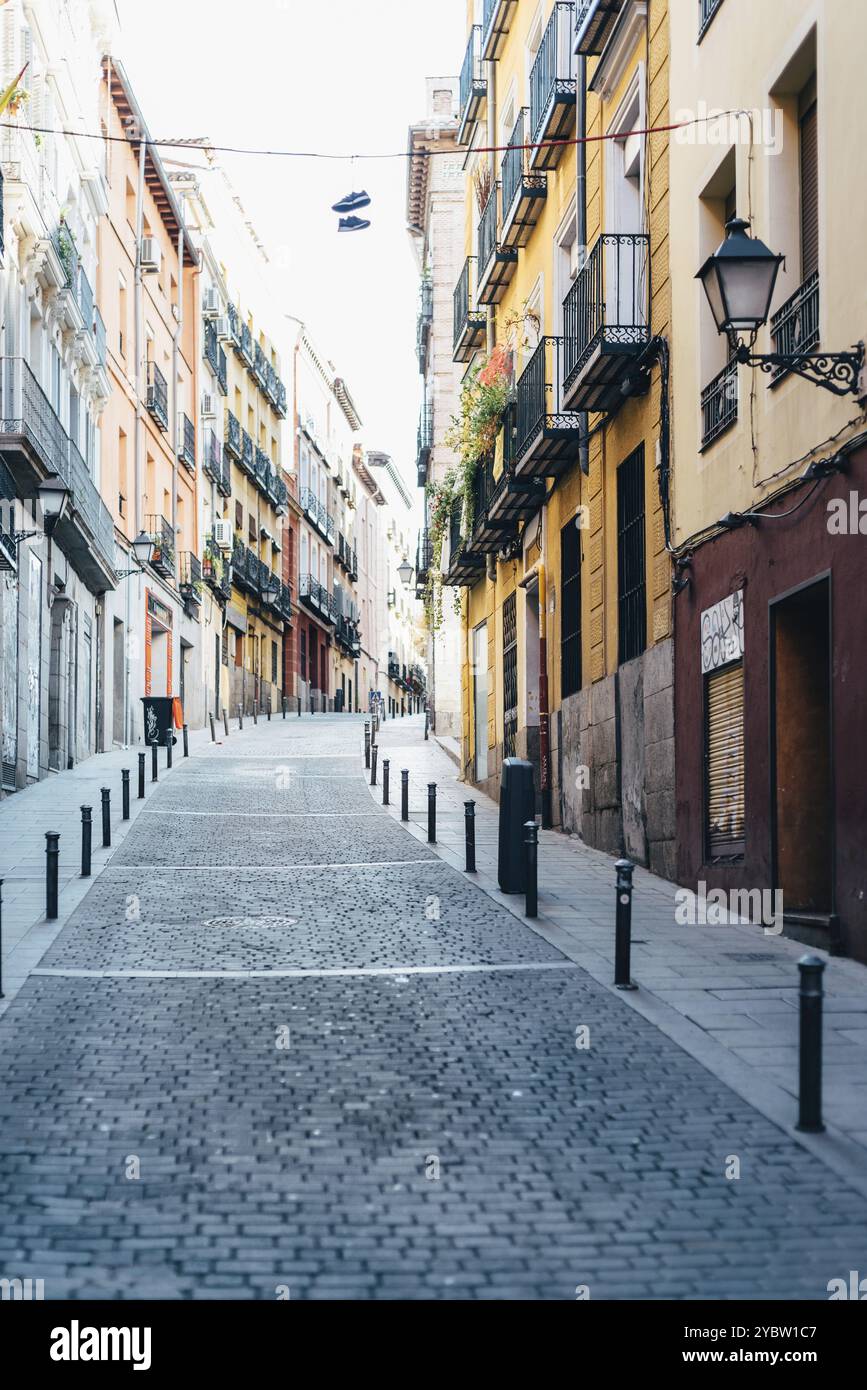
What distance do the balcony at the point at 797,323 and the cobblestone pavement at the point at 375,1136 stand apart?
14.3 ft

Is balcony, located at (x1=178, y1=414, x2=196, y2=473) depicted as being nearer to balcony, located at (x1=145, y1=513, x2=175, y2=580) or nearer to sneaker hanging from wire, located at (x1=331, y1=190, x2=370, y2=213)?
balcony, located at (x1=145, y1=513, x2=175, y2=580)

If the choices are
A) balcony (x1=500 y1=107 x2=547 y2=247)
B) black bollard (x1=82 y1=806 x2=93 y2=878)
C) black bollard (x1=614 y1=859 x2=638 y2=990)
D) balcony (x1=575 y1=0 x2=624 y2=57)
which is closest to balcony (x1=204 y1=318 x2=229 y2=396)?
balcony (x1=500 y1=107 x2=547 y2=247)

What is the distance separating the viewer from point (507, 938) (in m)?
10.4

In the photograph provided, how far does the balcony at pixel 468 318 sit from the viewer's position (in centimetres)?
2591

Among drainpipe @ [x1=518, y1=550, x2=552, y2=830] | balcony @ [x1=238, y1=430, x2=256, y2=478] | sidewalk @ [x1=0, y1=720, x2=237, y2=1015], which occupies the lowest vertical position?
sidewalk @ [x1=0, y1=720, x2=237, y2=1015]

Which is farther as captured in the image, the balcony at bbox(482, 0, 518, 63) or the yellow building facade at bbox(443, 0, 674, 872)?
the balcony at bbox(482, 0, 518, 63)

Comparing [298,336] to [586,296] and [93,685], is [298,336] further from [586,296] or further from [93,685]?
[586,296]

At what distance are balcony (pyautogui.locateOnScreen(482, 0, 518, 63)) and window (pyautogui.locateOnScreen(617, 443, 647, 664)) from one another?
33.7 feet

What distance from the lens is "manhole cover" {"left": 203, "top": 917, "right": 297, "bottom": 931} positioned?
35.7 ft

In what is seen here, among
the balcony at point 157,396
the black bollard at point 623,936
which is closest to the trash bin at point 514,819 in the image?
the black bollard at point 623,936

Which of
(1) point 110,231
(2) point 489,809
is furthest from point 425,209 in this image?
(2) point 489,809

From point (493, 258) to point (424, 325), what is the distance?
22.1 metres

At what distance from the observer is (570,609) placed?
18703 millimetres
